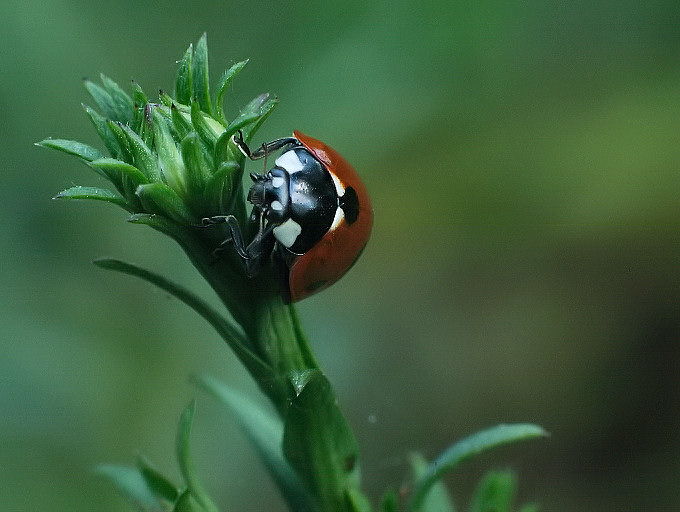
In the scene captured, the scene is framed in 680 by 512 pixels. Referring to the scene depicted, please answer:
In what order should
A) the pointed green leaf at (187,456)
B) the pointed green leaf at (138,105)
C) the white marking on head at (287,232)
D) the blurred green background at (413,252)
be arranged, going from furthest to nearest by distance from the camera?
the blurred green background at (413,252), the white marking on head at (287,232), the pointed green leaf at (187,456), the pointed green leaf at (138,105)

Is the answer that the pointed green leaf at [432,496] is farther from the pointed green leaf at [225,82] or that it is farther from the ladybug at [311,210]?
the pointed green leaf at [225,82]

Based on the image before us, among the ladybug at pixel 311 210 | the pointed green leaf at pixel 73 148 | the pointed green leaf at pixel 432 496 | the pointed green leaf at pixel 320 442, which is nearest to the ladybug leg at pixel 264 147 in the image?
the ladybug at pixel 311 210

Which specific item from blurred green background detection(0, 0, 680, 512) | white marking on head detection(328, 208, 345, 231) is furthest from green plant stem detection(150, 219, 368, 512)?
blurred green background detection(0, 0, 680, 512)

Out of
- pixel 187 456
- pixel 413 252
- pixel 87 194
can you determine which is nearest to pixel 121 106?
pixel 87 194

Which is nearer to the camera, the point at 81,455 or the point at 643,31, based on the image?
the point at 81,455

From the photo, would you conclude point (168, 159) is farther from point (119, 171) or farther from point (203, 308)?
point (203, 308)

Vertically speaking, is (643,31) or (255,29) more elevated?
(255,29)

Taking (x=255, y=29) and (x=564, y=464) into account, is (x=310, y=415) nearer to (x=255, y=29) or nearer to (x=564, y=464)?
(x=564, y=464)

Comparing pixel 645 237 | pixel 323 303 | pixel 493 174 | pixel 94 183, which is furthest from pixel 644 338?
pixel 94 183
